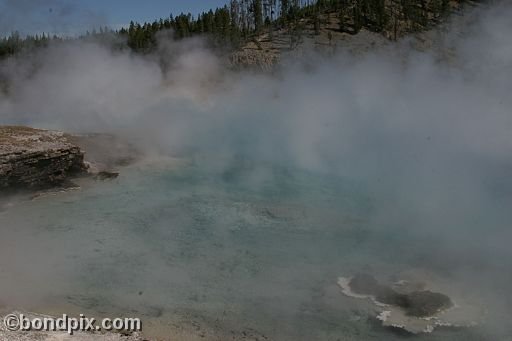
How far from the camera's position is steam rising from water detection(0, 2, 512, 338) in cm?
999

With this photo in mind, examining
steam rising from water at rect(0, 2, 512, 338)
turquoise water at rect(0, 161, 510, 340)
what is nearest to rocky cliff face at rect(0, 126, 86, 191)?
turquoise water at rect(0, 161, 510, 340)

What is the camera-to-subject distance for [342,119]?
18359 mm

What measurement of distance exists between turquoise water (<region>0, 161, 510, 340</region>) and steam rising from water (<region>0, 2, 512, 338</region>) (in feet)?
1.40

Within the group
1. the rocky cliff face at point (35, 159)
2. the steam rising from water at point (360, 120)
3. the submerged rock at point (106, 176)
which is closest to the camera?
the steam rising from water at point (360, 120)

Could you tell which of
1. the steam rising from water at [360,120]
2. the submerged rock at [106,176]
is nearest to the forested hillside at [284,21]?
the steam rising from water at [360,120]

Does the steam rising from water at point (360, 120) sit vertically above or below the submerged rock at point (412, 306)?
above

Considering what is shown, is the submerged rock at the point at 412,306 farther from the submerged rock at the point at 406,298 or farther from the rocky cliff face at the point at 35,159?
the rocky cliff face at the point at 35,159

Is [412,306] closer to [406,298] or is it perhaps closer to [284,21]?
[406,298]

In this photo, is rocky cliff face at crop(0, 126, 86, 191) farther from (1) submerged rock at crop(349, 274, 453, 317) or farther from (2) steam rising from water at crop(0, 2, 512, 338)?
(1) submerged rock at crop(349, 274, 453, 317)

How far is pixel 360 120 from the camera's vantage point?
59.2 ft

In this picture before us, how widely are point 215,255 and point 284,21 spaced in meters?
38.0

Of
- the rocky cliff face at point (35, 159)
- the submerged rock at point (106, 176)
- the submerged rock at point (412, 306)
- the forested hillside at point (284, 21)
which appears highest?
the forested hillside at point (284, 21)

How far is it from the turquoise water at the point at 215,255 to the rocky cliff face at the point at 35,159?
579 millimetres

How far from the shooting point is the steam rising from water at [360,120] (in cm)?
999
